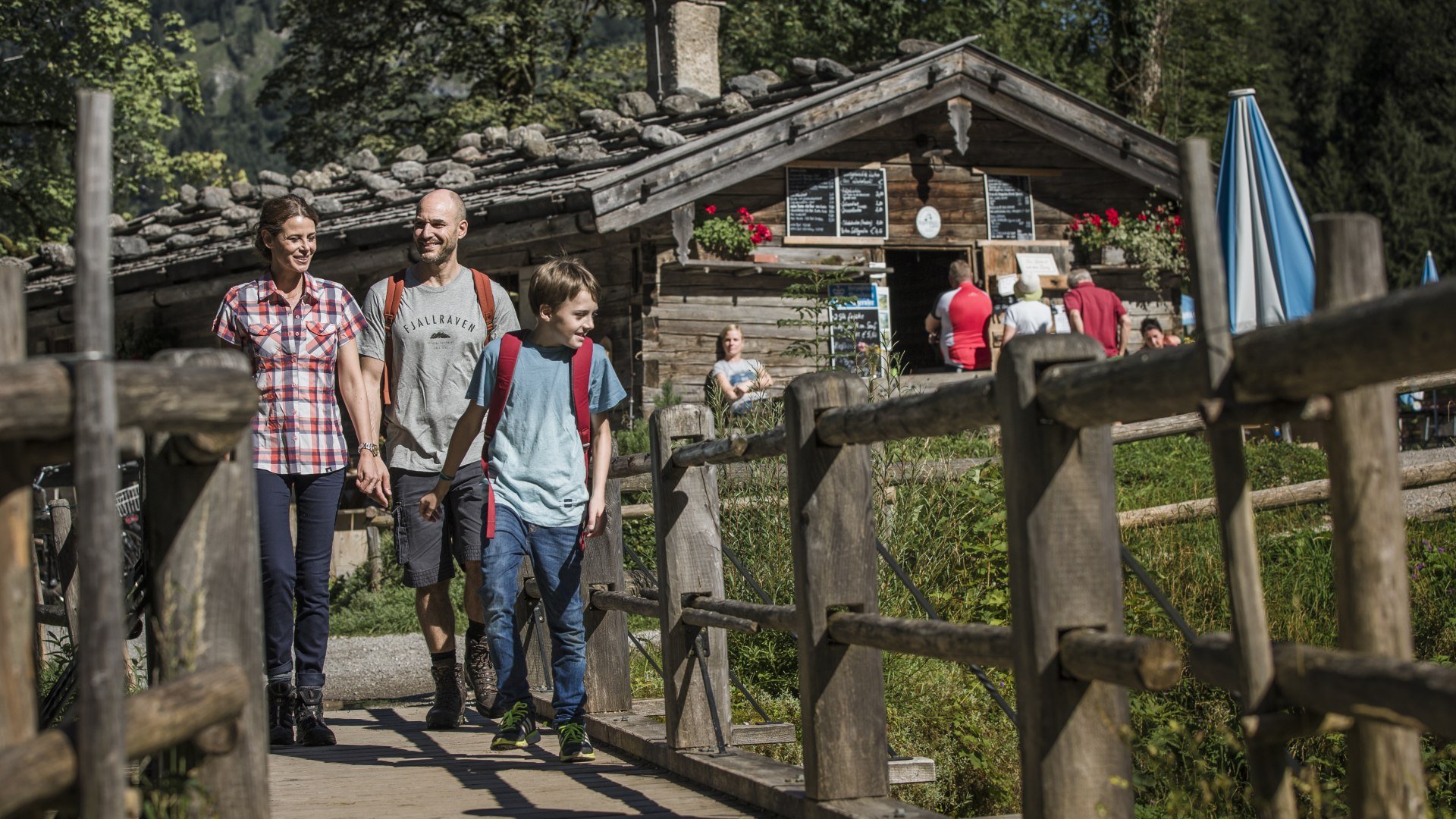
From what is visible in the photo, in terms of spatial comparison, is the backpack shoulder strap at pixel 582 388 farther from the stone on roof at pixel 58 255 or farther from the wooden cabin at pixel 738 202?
the stone on roof at pixel 58 255

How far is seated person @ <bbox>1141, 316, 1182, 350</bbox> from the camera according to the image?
1494cm

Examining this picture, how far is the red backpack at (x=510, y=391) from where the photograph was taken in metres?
5.06

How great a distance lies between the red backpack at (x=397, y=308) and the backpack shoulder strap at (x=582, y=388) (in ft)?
2.23

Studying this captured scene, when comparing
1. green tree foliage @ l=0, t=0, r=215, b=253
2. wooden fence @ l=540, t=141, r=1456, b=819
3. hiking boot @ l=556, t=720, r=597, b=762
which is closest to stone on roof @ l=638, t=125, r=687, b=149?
hiking boot @ l=556, t=720, r=597, b=762

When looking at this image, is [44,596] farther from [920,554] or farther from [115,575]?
[115,575]

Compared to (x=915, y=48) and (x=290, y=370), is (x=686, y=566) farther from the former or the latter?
(x=915, y=48)

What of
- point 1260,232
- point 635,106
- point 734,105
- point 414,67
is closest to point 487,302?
point 1260,232

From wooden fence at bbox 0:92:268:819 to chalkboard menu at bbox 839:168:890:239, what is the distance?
39.2 ft

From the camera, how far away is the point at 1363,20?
35688 millimetres

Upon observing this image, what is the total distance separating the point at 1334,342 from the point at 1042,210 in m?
13.7

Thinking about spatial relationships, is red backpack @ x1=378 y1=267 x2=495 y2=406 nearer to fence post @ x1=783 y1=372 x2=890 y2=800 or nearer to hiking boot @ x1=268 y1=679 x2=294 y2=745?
hiking boot @ x1=268 y1=679 x2=294 y2=745

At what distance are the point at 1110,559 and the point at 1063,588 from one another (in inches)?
4.7

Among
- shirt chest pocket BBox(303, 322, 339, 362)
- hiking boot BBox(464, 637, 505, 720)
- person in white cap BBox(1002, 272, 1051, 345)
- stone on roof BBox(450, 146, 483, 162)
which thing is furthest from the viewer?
stone on roof BBox(450, 146, 483, 162)

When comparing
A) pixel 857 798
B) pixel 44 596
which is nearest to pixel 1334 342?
pixel 857 798
